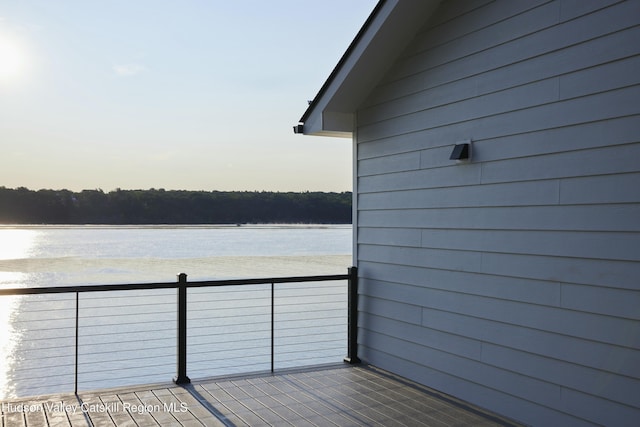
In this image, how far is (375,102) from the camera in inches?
223

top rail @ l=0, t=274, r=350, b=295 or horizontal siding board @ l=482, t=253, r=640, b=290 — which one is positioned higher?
horizontal siding board @ l=482, t=253, r=640, b=290

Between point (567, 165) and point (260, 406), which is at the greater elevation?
point (567, 165)

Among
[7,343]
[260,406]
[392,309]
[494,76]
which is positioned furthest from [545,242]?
[7,343]

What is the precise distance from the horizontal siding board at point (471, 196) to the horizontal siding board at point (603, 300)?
1.85 ft

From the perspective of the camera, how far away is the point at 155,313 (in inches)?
425

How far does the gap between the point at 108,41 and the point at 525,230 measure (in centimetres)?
2003

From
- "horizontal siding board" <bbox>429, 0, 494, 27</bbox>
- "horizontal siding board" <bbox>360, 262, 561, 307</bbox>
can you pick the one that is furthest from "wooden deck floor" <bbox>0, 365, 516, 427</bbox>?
"horizontal siding board" <bbox>429, 0, 494, 27</bbox>

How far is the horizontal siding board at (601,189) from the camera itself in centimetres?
327

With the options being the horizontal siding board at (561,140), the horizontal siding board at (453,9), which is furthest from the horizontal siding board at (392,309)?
the horizontal siding board at (453,9)

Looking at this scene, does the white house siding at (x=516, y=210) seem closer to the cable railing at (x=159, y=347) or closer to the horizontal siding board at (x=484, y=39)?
the horizontal siding board at (x=484, y=39)

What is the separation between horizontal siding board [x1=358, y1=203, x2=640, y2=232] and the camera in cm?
335

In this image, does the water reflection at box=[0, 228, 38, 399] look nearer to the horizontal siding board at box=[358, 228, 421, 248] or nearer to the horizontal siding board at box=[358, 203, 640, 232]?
the horizontal siding board at box=[358, 228, 421, 248]

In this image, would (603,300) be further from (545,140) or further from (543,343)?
(545,140)

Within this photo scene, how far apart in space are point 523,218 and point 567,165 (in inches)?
19.4
